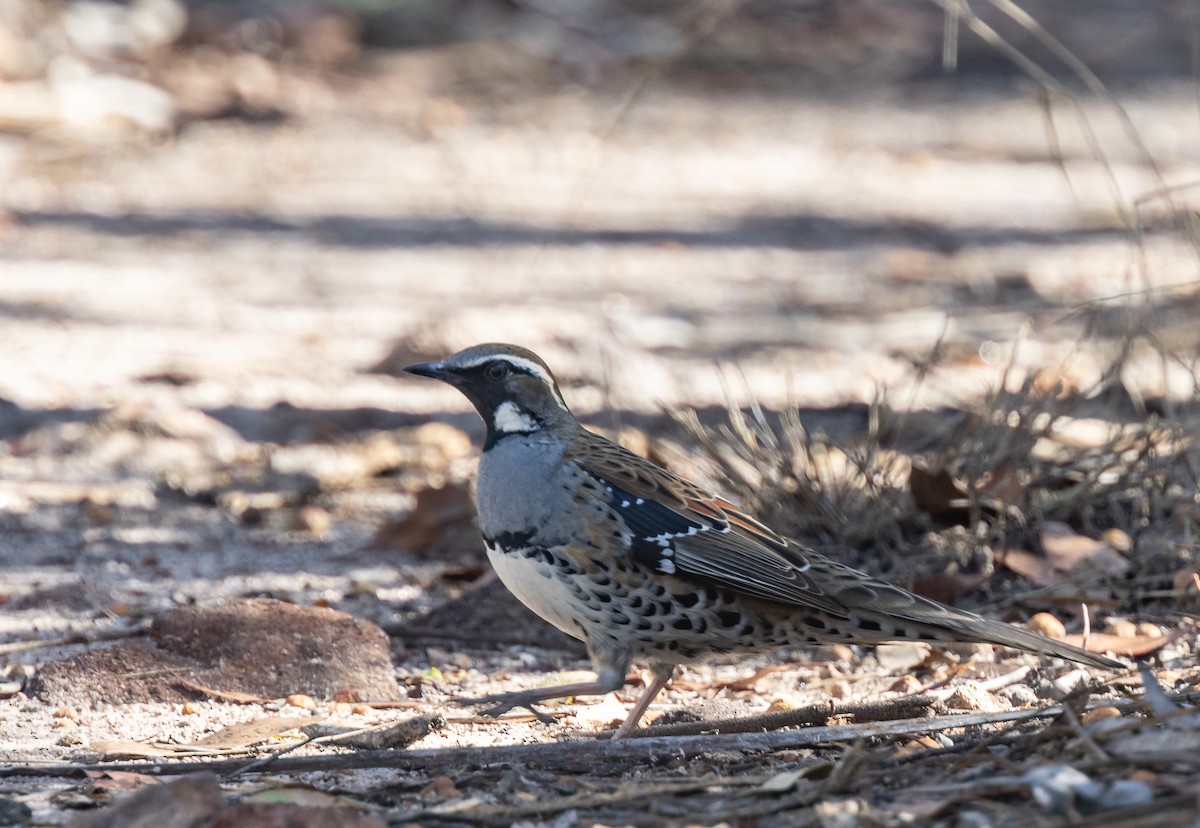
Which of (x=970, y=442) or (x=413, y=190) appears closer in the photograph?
(x=970, y=442)

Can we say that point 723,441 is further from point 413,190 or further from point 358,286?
point 413,190

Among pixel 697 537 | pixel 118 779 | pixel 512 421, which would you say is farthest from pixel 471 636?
pixel 118 779

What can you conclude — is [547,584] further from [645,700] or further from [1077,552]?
[1077,552]

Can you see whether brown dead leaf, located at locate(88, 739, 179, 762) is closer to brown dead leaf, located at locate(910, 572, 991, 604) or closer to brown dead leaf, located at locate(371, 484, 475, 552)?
brown dead leaf, located at locate(371, 484, 475, 552)

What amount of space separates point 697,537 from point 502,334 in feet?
12.7

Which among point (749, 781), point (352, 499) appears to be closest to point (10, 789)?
point (749, 781)

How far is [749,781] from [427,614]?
2.19 m

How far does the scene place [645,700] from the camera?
4711mm

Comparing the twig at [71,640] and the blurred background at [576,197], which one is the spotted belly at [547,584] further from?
the blurred background at [576,197]

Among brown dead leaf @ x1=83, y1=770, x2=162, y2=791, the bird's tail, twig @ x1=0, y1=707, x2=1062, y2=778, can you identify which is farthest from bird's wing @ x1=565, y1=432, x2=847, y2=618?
brown dead leaf @ x1=83, y1=770, x2=162, y2=791

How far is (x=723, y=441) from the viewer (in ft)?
22.4

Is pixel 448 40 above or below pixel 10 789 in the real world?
above

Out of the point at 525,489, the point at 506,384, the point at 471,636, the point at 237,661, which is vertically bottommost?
the point at 471,636

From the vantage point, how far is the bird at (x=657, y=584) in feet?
15.5
